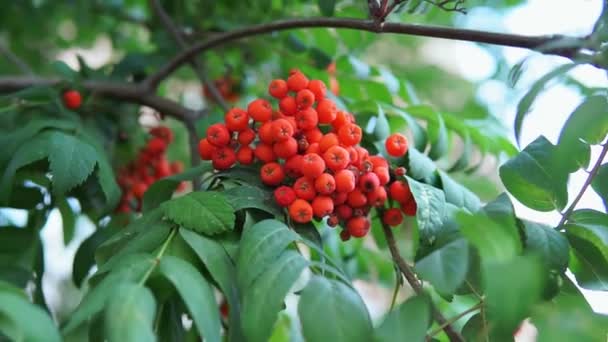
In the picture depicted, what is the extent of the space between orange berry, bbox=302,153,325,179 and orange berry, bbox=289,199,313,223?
39 millimetres

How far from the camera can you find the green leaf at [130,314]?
2.12 feet

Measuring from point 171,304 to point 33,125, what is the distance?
0.44 metres

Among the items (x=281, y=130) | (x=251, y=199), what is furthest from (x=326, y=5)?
(x=251, y=199)

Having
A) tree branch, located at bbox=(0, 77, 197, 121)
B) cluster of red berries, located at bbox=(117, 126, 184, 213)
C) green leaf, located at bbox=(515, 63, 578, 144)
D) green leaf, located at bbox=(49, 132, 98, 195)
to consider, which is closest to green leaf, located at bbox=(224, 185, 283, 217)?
green leaf, located at bbox=(49, 132, 98, 195)

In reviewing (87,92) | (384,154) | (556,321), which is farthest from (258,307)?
(87,92)

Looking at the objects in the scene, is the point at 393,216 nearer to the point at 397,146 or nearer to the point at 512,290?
the point at 397,146

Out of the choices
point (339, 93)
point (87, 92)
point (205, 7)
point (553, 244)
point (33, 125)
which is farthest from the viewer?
point (205, 7)

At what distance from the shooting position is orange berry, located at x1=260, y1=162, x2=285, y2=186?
97 cm

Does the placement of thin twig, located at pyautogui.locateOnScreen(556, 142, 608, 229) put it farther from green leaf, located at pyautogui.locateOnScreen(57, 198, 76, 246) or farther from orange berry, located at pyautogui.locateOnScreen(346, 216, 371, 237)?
green leaf, located at pyautogui.locateOnScreen(57, 198, 76, 246)

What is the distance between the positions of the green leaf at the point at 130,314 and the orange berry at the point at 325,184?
1.01 feet

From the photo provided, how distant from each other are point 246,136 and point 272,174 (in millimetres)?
83

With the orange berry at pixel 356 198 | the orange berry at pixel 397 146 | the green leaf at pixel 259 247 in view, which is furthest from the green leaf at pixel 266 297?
the orange berry at pixel 397 146

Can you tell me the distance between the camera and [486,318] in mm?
849

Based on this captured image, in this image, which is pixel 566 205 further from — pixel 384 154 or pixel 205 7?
pixel 205 7
